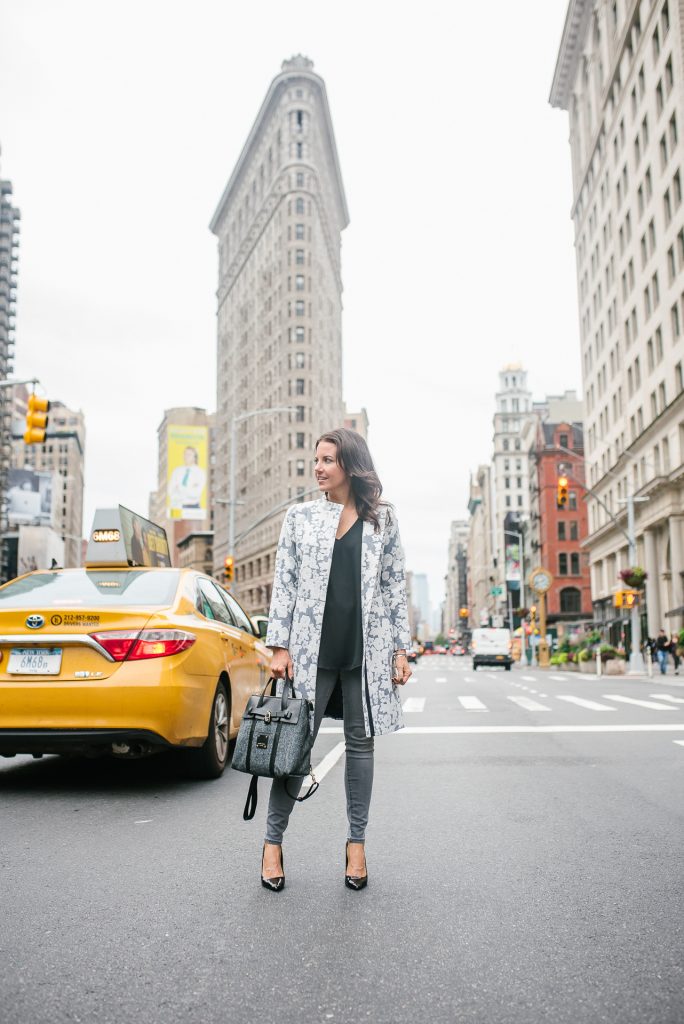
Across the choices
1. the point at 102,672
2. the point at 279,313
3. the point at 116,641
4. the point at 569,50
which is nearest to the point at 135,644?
the point at 116,641

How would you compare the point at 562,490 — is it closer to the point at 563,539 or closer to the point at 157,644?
the point at 157,644

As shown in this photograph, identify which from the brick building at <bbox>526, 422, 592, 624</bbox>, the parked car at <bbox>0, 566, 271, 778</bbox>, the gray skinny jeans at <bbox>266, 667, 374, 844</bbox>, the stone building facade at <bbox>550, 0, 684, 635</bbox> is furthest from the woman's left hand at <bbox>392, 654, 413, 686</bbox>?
the brick building at <bbox>526, 422, 592, 624</bbox>

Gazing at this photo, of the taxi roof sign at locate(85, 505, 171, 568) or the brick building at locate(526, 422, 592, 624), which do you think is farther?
the brick building at locate(526, 422, 592, 624)

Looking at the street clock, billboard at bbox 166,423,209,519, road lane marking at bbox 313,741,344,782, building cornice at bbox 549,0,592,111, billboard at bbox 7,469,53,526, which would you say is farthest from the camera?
billboard at bbox 7,469,53,526

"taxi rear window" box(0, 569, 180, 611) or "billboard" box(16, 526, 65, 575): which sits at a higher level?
"billboard" box(16, 526, 65, 575)

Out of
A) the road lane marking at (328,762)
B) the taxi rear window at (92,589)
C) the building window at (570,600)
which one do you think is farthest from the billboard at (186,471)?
the building window at (570,600)

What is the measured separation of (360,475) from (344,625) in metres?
0.70

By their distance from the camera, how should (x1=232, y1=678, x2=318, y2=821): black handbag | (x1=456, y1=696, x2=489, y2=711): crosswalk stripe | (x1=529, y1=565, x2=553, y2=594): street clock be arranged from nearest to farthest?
(x1=232, y1=678, x2=318, y2=821): black handbag, (x1=456, y1=696, x2=489, y2=711): crosswalk stripe, (x1=529, y1=565, x2=553, y2=594): street clock

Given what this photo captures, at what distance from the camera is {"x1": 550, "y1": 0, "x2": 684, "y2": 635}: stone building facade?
4384 cm

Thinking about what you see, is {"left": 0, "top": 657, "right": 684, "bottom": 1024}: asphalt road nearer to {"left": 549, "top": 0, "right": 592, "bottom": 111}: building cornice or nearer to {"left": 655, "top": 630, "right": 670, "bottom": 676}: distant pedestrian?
{"left": 655, "top": 630, "right": 670, "bottom": 676}: distant pedestrian

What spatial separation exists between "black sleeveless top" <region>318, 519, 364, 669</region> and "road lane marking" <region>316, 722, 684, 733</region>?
701 cm

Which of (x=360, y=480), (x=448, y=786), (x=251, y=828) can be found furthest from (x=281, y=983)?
(x=448, y=786)

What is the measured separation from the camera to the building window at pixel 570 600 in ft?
290

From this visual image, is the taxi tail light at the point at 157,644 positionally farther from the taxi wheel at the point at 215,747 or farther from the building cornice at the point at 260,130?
the building cornice at the point at 260,130
